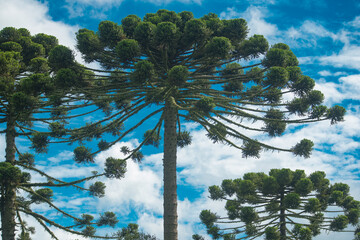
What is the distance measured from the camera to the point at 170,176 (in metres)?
11.7

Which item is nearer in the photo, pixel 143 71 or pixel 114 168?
pixel 143 71

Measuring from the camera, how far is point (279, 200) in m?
15.5

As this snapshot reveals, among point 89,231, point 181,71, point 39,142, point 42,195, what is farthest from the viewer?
point 42,195

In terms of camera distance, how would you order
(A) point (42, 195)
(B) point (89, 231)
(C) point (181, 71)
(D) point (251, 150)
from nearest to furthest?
(C) point (181, 71), (D) point (251, 150), (B) point (89, 231), (A) point (42, 195)

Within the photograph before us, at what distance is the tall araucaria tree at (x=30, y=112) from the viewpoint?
12086 millimetres

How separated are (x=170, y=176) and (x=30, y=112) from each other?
5450 mm

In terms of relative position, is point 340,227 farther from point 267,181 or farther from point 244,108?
point 244,108

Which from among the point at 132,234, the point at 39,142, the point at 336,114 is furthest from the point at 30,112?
the point at 336,114

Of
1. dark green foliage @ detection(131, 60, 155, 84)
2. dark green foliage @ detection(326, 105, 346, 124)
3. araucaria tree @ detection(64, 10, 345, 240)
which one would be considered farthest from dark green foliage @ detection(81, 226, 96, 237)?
dark green foliage @ detection(326, 105, 346, 124)

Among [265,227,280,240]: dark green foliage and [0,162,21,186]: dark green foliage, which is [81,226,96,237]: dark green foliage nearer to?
[0,162,21,186]: dark green foliage

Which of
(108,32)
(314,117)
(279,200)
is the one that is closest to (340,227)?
(279,200)

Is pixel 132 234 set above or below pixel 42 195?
below

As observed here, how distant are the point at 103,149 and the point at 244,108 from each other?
227 inches

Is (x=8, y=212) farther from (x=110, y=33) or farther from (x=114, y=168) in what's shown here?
(x=110, y=33)
